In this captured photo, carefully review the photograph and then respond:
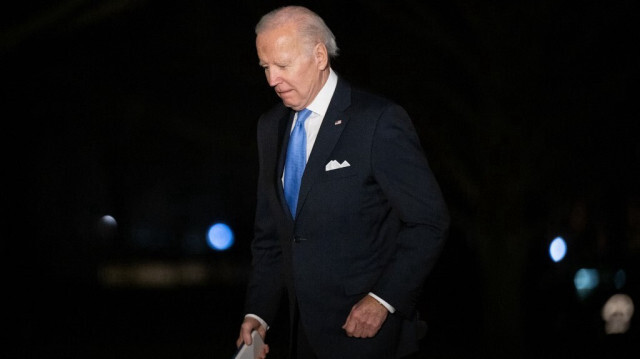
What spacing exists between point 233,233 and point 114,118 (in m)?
50.1

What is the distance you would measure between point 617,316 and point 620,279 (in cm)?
984

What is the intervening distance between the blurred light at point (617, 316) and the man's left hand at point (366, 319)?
1358 centimetres

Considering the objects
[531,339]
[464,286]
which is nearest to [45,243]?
[464,286]

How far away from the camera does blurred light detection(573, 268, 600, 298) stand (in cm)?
2406

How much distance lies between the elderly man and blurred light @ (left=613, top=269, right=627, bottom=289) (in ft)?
72.8

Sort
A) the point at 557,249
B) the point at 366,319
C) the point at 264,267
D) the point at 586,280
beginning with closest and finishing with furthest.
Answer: the point at 366,319 → the point at 264,267 → the point at 586,280 → the point at 557,249

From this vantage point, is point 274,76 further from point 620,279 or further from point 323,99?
point 620,279

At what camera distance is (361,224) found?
3.53 meters

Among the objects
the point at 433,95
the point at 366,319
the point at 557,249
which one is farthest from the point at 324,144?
the point at 557,249

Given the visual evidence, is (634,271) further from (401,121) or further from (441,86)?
(401,121)

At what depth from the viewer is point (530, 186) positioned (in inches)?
427

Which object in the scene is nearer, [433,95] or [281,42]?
[281,42]

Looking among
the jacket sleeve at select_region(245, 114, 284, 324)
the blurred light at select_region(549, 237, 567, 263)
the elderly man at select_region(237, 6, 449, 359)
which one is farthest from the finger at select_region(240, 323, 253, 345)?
the blurred light at select_region(549, 237, 567, 263)

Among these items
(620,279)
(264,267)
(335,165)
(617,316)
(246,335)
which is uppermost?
(335,165)
